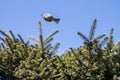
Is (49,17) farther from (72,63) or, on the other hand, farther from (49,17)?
(72,63)

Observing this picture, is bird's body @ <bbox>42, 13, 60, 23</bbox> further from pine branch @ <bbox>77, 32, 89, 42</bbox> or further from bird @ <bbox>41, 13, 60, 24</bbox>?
pine branch @ <bbox>77, 32, 89, 42</bbox>

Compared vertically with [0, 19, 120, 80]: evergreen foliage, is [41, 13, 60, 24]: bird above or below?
above

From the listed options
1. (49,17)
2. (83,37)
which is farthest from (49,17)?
(83,37)

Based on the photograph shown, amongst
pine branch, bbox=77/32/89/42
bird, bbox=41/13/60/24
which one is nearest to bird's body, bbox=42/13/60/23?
bird, bbox=41/13/60/24

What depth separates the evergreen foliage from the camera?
868cm

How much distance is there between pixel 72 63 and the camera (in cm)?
905

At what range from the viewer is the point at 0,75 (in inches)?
398

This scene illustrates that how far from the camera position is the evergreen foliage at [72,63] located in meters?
8.68

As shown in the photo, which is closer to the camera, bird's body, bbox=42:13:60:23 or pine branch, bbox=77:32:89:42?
pine branch, bbox=77:32:89:42

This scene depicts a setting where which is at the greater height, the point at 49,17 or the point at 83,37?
the point at 49,17

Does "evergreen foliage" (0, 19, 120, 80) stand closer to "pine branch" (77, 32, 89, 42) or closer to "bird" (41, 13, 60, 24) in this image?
"pine branch" (77, 32, 89, 42)

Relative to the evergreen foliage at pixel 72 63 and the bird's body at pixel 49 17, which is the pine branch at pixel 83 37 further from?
the bird's body at pixel 49 17

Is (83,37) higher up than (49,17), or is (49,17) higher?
(49,17)

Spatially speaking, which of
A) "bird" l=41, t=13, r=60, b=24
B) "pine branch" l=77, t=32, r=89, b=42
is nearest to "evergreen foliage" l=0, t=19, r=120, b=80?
"pine branch" l=77, t=32, r=89, b=42
